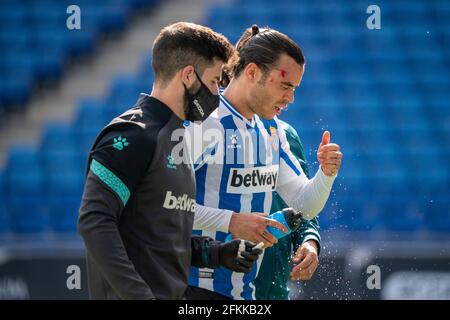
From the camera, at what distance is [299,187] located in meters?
4.11

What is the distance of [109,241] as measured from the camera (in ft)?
8.53

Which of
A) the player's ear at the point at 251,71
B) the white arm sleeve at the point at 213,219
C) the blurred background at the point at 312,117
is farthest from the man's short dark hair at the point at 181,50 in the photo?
the blurred background at the point at 312,117

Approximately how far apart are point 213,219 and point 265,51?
865 millimetres

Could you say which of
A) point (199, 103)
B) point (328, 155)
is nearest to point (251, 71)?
point (328, 155)

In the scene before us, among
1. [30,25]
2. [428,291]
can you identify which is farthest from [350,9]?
[428,291]

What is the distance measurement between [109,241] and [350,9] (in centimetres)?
886

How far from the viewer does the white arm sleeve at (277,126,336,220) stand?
4.03 meters

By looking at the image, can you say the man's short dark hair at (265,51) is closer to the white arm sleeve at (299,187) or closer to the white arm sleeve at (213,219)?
the white arm sleeve at (299,187)

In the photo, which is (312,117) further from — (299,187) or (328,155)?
(328,155)

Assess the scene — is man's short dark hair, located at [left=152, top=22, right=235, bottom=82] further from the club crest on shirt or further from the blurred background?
the blurred background

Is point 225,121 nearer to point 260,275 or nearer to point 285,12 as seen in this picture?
point 260,275

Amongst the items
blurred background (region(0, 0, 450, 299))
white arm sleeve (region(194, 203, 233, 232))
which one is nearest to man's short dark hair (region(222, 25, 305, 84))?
white arm sleeve (region(194, 203, 233, 232))

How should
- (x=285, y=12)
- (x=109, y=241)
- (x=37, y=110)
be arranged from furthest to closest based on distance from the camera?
(x=285, y=12), (x=37, y=110), (x=109, y=241)

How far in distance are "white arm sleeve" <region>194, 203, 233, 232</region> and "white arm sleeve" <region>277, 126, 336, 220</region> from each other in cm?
53
